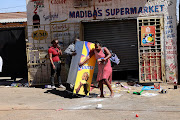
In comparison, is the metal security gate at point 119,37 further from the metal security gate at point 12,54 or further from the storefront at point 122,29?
the metal security gate at point 12,54

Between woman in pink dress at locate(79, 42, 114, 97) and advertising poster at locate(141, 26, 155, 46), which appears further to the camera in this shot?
advertising poster at locate(141, 26, 155, 46)

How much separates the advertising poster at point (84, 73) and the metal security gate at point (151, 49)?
9.09 ft

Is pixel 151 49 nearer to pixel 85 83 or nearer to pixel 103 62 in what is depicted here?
pixel 103 62

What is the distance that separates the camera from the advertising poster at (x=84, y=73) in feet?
23.7

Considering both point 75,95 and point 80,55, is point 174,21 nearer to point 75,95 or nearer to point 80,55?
point 80,55

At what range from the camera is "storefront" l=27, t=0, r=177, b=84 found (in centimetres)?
930

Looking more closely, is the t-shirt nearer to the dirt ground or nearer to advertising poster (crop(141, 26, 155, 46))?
the dirt ground

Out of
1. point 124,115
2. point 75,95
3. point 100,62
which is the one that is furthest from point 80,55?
point 124,115

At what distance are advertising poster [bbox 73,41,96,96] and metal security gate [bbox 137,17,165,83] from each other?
2771 millimetres

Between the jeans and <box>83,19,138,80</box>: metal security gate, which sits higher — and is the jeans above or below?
below

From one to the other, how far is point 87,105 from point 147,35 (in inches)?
167

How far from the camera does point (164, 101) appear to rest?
6797 millimetres

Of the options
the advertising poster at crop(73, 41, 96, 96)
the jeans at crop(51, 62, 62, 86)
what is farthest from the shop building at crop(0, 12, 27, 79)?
the advertising poster at crop(73, 41, 96, 96)

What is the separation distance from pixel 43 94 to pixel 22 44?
3.59 meters
